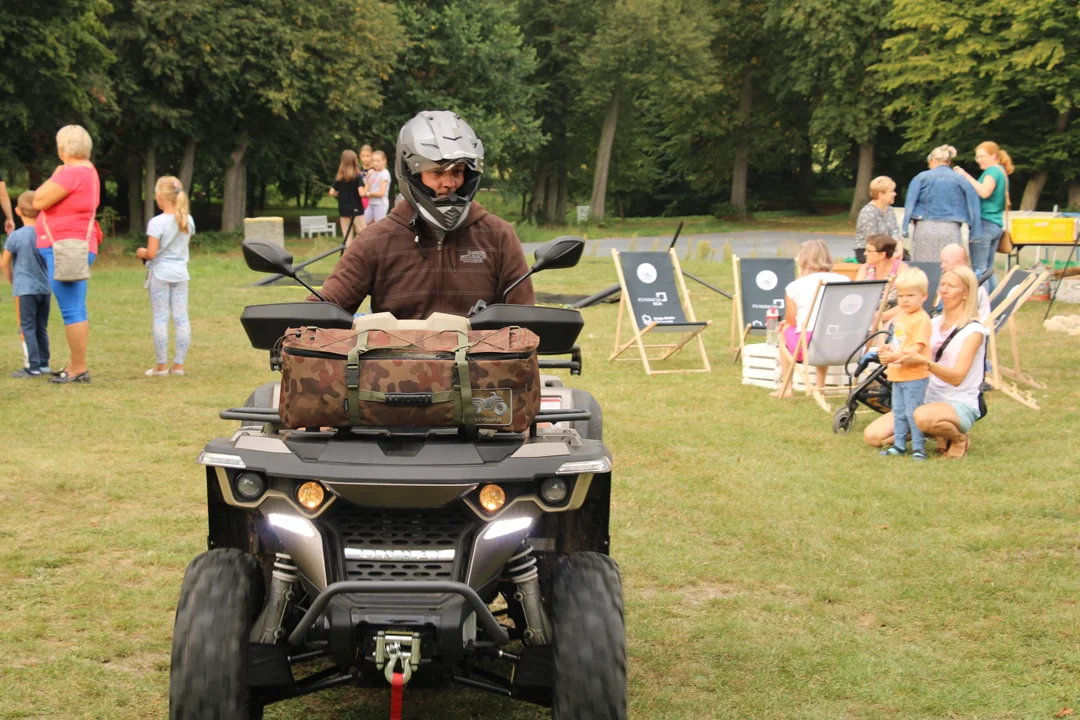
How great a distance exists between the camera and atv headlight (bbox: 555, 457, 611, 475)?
3412 mm

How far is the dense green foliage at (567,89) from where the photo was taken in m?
30.9

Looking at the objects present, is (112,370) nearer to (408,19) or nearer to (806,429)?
(806,429)

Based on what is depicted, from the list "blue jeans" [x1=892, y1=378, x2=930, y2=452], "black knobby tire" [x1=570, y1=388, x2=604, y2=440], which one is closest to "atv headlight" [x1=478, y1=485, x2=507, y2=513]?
"black knobby tire" [x1=570, y1=388, x2=604, y2=440]

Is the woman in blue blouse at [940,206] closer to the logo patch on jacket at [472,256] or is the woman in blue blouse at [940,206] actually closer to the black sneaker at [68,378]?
the black sneaker at [68,378]

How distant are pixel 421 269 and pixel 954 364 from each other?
16.8 ft

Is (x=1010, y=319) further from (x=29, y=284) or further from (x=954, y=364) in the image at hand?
(x=29, y=284)

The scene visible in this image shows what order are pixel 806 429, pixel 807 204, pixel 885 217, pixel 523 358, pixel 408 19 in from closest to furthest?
pixel 523 358
pixel 806 429
pixel 885 217
pixel 408 19
pixel 807 204

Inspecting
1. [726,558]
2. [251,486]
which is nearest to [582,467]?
[251,486]

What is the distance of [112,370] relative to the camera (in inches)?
459

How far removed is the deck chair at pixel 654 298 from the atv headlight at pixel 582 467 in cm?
886

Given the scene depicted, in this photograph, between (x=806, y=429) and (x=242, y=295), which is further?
(x=242, y=295)

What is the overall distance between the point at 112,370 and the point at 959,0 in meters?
37.1

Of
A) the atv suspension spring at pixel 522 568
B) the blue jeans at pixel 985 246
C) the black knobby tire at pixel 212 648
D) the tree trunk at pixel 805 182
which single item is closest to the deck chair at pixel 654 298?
the blue jeans at pixel 985 246

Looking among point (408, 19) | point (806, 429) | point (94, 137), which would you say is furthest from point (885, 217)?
point (408, 19)
